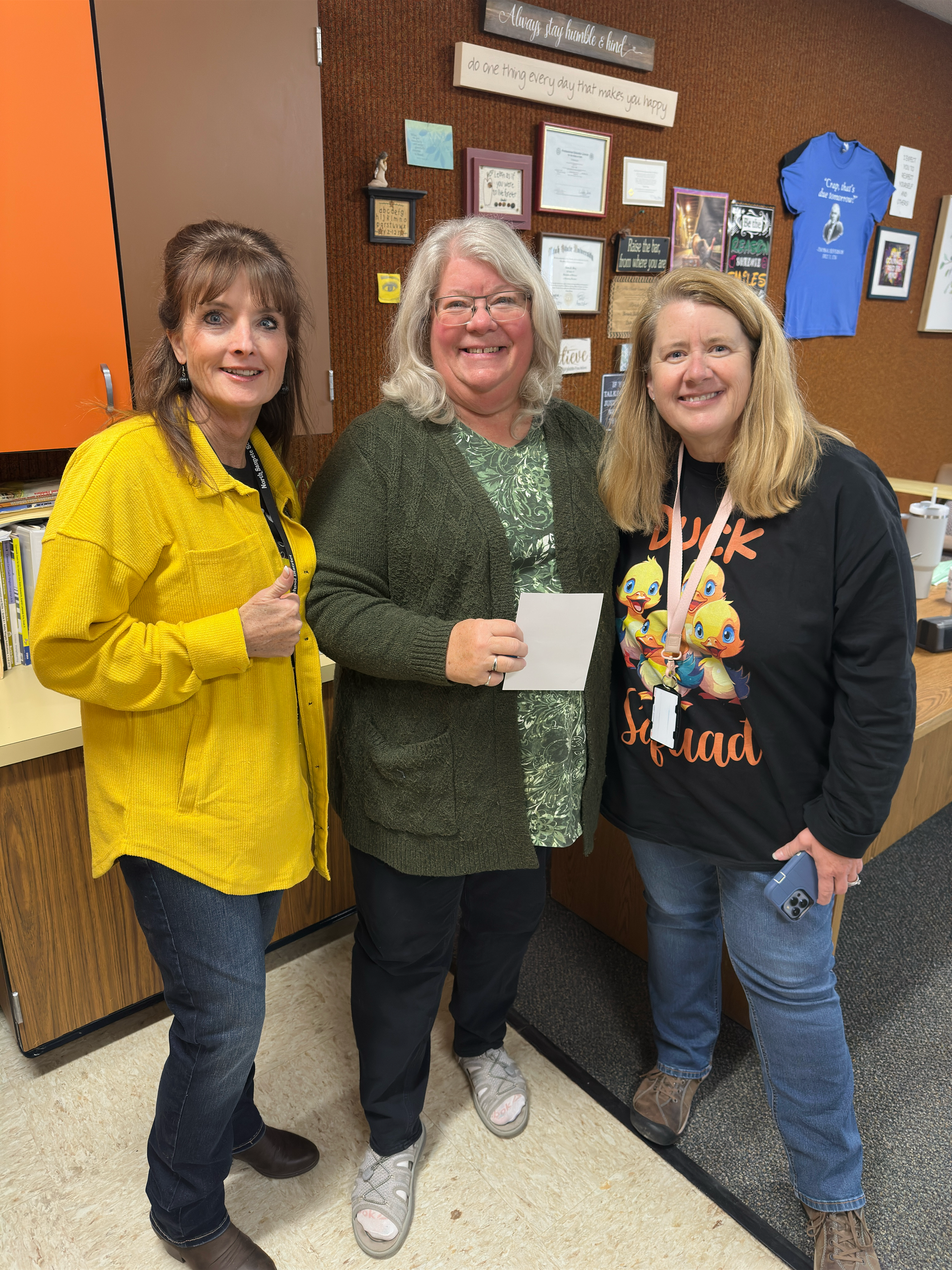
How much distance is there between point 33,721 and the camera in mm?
1544

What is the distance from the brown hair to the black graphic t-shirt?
2.18 ft

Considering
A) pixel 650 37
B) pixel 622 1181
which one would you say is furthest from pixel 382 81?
pixel 622 1181

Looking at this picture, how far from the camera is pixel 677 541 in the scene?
129 centimetres

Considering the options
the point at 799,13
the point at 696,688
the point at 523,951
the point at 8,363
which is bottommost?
the point at 523,951

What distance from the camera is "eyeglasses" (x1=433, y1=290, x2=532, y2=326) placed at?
4.10 feet

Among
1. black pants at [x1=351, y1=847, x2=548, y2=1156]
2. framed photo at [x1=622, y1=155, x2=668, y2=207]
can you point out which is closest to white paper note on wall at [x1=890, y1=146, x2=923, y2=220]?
framed photo at [x1=622, y1=155, x2=668, y2=207]

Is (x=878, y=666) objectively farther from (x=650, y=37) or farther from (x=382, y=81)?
(x=650, y=37)

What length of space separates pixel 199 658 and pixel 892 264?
163 inches

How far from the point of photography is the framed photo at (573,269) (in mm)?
2594

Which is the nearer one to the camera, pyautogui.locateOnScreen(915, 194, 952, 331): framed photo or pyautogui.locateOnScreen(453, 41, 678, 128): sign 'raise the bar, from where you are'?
pyautogui.locateOnScreen(453, 41, 678, 128): sign 'raise the bar, from where you are'

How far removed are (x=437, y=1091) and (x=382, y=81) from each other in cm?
238

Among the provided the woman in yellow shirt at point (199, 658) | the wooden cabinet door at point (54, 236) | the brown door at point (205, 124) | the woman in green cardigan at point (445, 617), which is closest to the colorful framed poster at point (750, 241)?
the brown door at point (205, 124)

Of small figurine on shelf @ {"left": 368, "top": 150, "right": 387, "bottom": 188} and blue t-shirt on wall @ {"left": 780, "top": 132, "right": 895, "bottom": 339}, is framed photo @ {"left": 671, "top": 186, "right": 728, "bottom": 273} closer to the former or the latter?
blue t-shirt on wall @ {"left": 780, "top": 132, "right": 895, "bottom": 339}

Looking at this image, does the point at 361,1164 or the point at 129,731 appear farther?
the point at 361,1164
